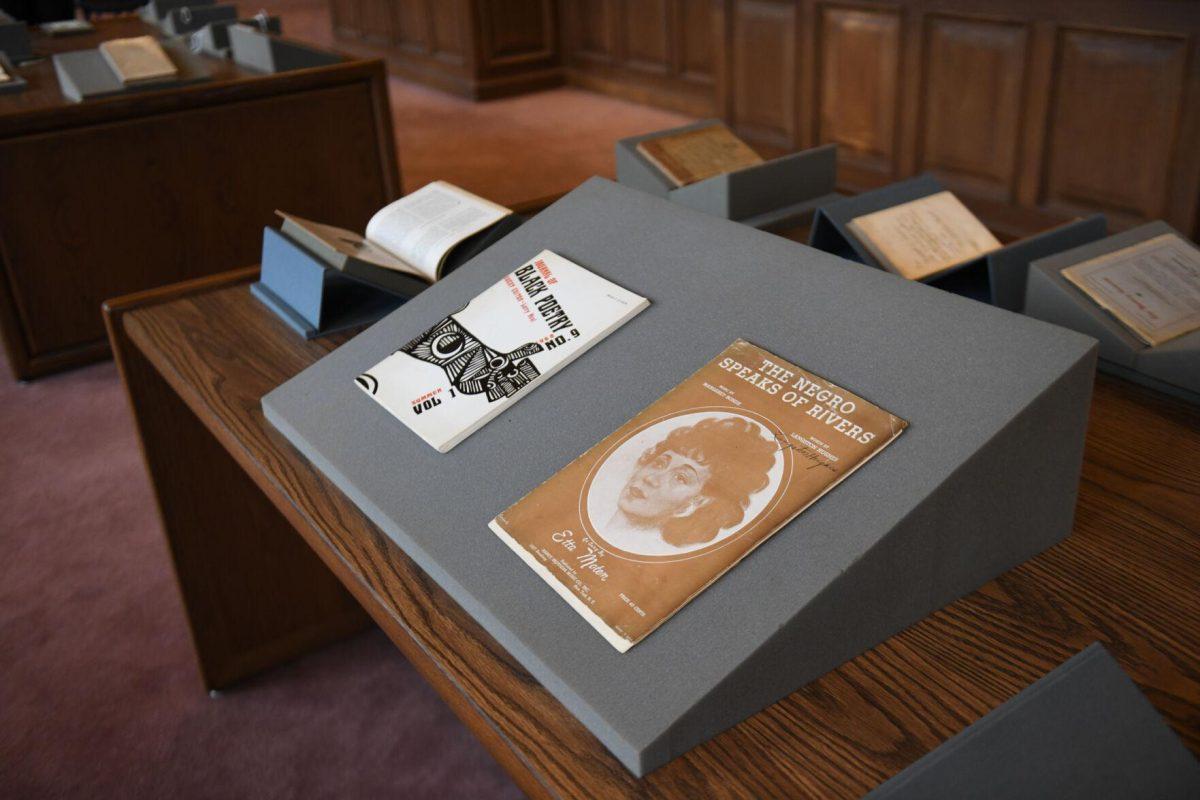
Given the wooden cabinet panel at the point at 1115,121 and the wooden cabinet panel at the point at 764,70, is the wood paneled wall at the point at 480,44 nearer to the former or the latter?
the wooden cabinet panel at the point at 764,70

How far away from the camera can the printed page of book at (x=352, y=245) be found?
1465mm

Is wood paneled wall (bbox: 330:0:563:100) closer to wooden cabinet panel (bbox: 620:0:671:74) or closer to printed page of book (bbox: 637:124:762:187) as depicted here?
wooden cabinet panel (bbox: 620:0:671:74)

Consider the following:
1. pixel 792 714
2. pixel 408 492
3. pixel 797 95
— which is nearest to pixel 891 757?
pixel 792 714

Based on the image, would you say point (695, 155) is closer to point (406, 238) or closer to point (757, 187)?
point (757, 187)

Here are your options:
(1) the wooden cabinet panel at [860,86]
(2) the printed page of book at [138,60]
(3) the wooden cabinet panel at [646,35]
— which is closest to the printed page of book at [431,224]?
(2) the printed page of book at [138,60]

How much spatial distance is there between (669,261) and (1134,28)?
2.91 meters

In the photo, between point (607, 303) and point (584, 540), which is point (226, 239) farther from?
point (584, 540)

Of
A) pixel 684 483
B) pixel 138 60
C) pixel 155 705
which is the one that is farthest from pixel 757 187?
pixel 138 60

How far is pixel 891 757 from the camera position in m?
0.76

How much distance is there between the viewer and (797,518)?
826mm

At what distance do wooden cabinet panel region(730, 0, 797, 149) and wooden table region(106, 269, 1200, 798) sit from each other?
142 inches

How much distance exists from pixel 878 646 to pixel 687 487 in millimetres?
196

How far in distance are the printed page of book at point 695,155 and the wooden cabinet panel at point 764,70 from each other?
9.59ft

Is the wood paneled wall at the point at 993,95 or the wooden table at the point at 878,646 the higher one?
the wooden table at the point at 878,646
